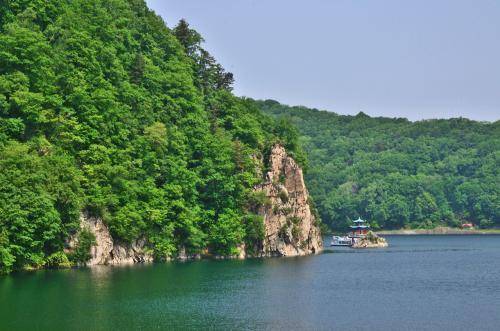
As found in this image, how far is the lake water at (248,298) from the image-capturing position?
52000mm

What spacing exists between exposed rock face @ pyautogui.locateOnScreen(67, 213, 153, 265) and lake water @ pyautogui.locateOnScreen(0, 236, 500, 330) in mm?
3812

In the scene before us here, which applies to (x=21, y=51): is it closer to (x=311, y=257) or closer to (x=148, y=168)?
(x=148, y=168)

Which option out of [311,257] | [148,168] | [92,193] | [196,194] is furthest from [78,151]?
[311,257]

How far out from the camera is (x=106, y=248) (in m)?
91.1

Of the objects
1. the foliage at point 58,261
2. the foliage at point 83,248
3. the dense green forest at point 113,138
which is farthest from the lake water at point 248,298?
the dense green forest at point 113,138

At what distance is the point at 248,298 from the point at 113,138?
39770mm

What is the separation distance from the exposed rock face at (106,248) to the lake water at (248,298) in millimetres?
3812

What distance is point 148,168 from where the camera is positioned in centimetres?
10381

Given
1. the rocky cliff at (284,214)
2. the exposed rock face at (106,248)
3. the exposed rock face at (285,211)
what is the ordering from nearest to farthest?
the exposed rock face at (106,248), the rocky cliff at (284,214), the exposed rock face at (285,211)

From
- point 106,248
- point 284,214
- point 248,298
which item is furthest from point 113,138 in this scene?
point 248,298

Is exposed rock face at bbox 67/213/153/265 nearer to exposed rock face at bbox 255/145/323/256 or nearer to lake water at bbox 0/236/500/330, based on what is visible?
lake water at bbox 0/236/500/330

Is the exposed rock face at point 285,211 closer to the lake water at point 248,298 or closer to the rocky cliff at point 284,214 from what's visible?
the rocky cliff at point 284,214

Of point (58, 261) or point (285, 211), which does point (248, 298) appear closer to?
point (58, 261)

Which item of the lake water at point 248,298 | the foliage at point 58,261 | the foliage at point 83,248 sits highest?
the foliage at point 83,248
